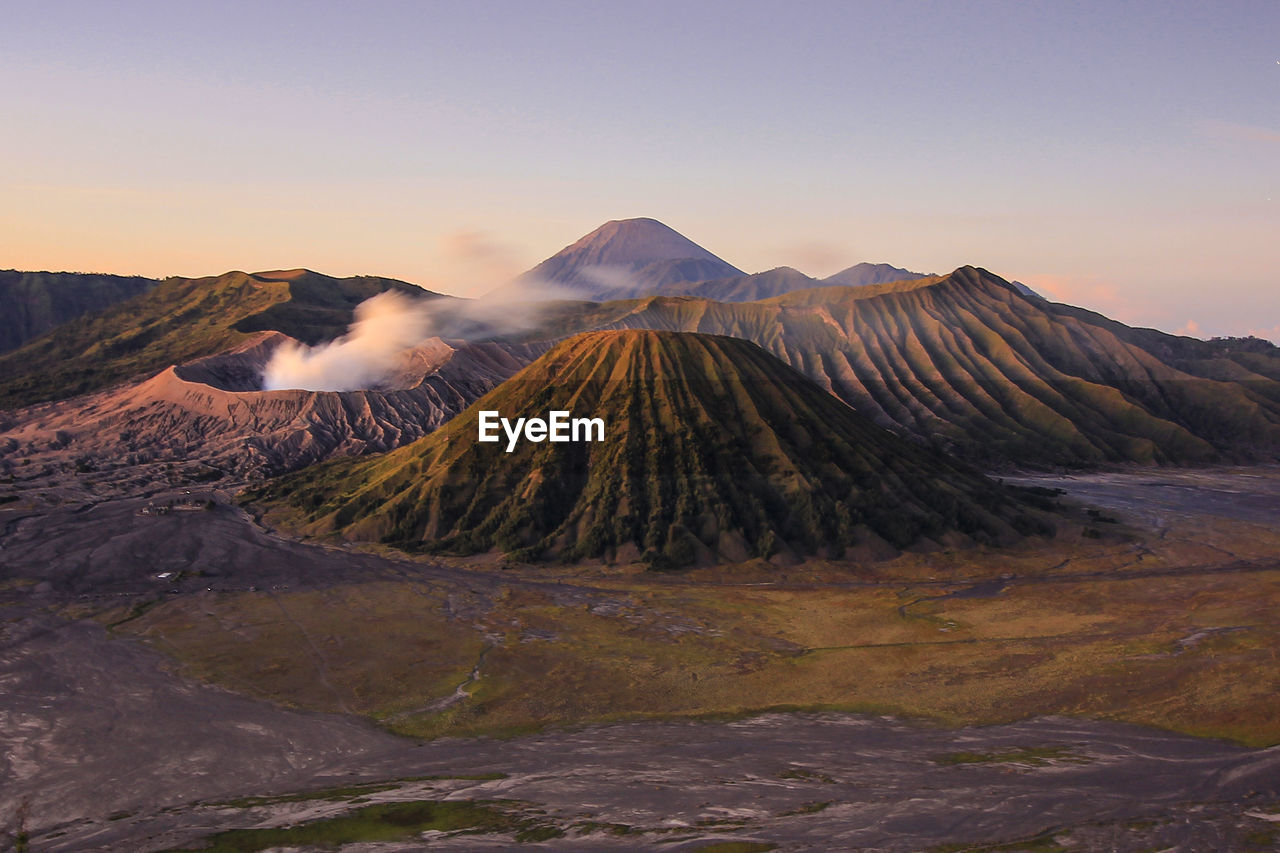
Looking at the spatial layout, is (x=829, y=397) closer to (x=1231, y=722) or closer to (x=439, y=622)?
(x=439, y=622)

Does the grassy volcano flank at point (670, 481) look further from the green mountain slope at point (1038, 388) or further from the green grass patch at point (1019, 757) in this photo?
the green mountain slope at point (1038, 388)

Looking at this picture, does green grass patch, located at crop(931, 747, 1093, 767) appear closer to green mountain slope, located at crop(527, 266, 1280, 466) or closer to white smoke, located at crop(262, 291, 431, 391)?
green mountain slope, located at crop(527, 266, 1280, 466)

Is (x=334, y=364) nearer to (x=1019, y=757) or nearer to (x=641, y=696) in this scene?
(x=641, y=696)

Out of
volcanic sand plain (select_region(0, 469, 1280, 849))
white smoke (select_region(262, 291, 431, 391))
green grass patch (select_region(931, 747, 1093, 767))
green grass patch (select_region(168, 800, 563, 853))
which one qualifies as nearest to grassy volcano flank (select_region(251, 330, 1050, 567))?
volcanic sand plain (select_region(0, 469, 1280, 849))

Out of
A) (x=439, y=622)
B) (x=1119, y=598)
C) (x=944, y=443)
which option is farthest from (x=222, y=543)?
(x=944, y=443)

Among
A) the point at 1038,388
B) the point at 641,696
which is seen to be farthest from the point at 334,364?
the point at 641,696
